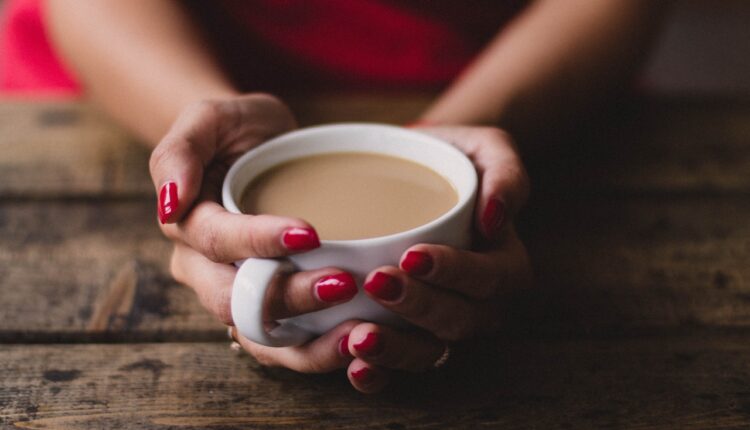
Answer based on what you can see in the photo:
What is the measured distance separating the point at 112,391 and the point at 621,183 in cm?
62

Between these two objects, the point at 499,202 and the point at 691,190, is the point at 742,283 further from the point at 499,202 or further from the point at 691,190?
the point at 499,202

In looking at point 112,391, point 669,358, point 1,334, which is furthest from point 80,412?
point 669,358

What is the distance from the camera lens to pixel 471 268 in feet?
1.75

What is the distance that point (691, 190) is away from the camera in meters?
0.84

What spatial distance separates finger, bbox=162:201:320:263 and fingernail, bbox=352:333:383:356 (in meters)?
0.08

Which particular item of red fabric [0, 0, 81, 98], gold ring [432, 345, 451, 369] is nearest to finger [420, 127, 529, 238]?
gold ring [432, 345, 451, 369]

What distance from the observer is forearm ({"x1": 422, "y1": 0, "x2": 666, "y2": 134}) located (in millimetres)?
855

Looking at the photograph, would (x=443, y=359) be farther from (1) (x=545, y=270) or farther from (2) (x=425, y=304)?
(1) (x=545, y=270)

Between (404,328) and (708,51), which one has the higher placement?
(404,328)

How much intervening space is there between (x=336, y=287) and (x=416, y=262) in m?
0.06

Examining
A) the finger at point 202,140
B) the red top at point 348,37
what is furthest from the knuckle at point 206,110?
the red top at point 348,37

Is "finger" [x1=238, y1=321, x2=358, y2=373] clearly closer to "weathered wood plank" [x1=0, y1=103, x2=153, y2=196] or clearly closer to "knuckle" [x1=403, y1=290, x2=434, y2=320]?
"knuckle" [x1=403, y1=290, x2=434, y2=320]

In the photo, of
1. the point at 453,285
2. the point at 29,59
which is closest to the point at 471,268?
the point at 453,285

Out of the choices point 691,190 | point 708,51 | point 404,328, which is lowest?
point 708,51
